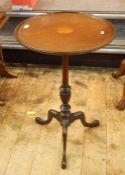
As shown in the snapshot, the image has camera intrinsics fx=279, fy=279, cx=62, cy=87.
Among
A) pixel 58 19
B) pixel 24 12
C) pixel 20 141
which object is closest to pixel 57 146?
pixel 20 141

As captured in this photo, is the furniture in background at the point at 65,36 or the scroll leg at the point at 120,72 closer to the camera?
the furniture in background at the point at 65,36

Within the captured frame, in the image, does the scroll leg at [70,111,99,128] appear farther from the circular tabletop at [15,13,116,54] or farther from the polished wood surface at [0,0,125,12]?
the polished wood surface at [0,0,125,12]

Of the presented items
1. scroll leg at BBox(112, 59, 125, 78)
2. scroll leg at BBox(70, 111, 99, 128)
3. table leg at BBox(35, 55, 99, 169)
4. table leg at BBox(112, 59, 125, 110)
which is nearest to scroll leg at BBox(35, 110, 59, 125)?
table leg at BBox(35, 55, 99, 169)

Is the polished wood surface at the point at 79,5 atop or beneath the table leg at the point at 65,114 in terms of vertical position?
atop

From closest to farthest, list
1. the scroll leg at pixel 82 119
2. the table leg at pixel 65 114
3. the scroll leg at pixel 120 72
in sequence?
the table leg at pixel 65 114 → the scroll leg at pixel 82 119 → the scroll leg at pixel 120 72

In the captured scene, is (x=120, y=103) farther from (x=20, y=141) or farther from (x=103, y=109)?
(x=20, y=141)

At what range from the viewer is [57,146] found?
205 centimetres

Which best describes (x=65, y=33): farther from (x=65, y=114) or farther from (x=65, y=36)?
(x=65, y=114)

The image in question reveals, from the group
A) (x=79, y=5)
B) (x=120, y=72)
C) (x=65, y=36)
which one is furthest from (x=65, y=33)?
(x=79, y=5)

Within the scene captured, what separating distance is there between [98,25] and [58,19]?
0.91ft

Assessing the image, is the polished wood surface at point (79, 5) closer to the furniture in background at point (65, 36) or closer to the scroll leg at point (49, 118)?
the furniture in background at point (65, 36)

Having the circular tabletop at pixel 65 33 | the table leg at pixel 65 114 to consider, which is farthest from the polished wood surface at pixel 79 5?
the table leg at pixel 65 114

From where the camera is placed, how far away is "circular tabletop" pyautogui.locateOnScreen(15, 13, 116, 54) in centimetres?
151

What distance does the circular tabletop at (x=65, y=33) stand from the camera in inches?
59.5
